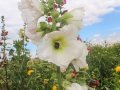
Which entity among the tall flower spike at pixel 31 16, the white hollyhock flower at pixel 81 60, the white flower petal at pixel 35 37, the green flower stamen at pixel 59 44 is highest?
the tall flower spike at pixel 31 16

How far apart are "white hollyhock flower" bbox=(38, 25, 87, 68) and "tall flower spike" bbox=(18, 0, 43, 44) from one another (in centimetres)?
6

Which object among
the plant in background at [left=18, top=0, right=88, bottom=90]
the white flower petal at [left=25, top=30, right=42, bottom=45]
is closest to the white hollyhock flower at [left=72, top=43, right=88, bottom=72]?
the plant in background at [left=18, top=0, right=88, bottom=90]

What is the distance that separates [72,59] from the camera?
1.85 metres

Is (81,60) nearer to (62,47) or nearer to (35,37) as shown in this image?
(62,47)

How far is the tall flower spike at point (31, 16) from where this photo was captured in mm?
1871

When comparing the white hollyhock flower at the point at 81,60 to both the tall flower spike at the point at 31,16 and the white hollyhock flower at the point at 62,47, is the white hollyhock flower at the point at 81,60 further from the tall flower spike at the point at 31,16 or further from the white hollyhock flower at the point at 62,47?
the tall flower spike at the point at 31,16

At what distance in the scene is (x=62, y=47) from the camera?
1891 mm

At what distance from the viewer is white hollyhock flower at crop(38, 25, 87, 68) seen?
5.96 feet

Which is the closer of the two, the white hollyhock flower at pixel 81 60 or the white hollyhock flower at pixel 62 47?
the white hollyhock flower at pixel 62 47

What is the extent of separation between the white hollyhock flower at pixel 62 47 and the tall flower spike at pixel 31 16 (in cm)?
6

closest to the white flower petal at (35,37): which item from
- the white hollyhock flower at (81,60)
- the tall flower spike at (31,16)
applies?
the tall flower spike at (31,16)

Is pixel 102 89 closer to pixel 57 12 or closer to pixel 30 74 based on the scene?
pixel 30 74

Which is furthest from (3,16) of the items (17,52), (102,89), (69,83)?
(69,83)

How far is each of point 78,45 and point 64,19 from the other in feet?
0.43
